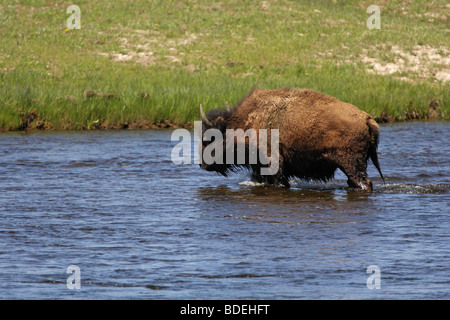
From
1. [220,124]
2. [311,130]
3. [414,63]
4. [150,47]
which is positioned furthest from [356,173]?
[150,47]

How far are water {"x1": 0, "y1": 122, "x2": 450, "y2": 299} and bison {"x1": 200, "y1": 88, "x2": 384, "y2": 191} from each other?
34 cm

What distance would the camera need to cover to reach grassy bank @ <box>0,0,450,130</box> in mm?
20359

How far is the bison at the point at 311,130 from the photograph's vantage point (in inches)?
432

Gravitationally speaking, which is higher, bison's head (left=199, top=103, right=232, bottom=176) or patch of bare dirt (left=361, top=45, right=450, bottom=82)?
patch of bare dirt (left=361, top=45, right=450, bottom=82)

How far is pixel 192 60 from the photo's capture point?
99.2 feet

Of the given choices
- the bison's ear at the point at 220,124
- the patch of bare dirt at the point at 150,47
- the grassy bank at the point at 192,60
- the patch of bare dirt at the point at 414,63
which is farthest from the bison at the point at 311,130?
the patch of bare dirt at the point at 414,63

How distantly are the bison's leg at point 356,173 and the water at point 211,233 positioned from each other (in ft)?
0.57

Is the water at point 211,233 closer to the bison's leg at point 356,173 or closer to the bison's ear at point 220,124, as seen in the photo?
the bison's leg at point 356,173

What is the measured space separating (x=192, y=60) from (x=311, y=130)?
770 inches

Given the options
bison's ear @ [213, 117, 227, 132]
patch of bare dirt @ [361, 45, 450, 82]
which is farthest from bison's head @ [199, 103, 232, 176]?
patch of bare dirt @ [361, 45, 450, 82]

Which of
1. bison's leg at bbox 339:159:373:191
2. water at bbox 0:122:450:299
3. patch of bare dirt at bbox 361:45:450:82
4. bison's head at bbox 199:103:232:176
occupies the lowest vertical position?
water at bbox 0:122:450:299

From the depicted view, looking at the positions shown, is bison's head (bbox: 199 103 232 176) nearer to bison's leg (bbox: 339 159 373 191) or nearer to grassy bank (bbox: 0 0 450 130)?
bison's leg (bbox: 339 159 373 191)

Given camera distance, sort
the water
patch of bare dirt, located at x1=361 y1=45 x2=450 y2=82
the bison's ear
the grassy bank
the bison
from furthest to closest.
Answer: patch of bare dirt, located at x1=361 y1=45 x2=450 y2=82 → the grassy bank → the bison's ear → the bison → the water
